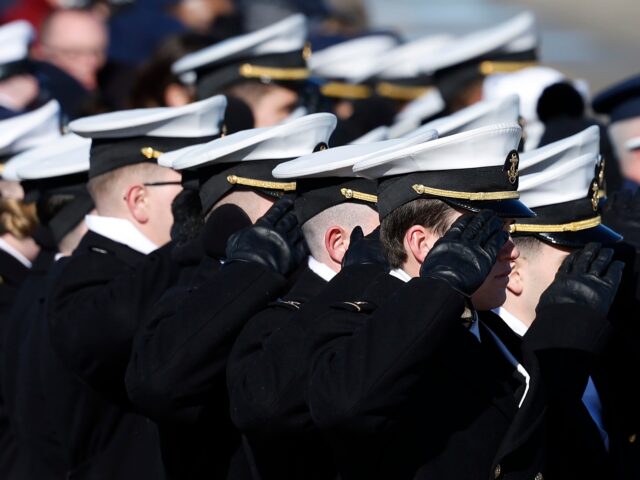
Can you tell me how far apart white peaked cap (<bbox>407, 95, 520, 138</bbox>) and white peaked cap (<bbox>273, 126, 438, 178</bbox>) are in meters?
0.17

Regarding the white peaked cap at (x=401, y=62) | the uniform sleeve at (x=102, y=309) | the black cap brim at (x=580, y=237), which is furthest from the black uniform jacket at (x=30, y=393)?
the white peaked cap at (x=401, y=62)

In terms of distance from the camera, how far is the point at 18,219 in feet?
18.8

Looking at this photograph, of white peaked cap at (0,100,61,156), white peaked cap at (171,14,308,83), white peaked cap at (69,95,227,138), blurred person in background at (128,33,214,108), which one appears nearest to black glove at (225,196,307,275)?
white peaked cap at (69,95,227,138)

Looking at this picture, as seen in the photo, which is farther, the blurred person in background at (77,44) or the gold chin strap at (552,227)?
the blurred person in background at (77,44)

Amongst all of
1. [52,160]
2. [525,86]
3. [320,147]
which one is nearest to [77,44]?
[525,86]

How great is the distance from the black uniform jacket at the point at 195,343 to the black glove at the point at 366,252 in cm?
21

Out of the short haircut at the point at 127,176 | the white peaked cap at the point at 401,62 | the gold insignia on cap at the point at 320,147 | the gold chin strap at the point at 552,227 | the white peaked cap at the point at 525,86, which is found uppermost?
the gold insignia on cap at the point at 320,147

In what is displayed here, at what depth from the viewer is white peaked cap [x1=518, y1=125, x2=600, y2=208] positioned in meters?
4.23

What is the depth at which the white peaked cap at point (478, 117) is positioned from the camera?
13.1 feet

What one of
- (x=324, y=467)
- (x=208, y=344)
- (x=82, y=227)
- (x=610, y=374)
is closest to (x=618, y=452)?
(x=610, y=374)

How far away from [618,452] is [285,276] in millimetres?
1018

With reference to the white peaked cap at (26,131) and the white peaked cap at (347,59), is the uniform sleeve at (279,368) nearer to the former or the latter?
the white peaked cap at (26,131)

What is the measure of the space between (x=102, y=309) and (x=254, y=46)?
203 cm

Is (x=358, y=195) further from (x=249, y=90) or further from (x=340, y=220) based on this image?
(x=249, y=90)
